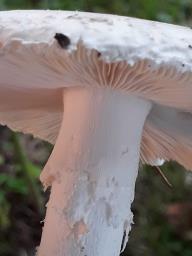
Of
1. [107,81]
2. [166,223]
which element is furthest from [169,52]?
[166,223]

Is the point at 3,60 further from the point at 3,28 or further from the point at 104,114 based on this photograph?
the point at 104,114

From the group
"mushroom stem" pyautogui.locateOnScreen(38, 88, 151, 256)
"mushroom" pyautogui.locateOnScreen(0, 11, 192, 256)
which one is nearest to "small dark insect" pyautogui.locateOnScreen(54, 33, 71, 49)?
"mushroom" pyautogui.locateOnScreen(0, 11, 192, 256)

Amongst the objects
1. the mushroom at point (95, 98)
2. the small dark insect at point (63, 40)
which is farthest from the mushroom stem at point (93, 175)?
the small dark insect at point (63, 40)

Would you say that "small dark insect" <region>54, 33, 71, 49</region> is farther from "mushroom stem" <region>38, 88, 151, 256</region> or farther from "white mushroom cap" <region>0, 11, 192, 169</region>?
"mushroom stem" <region>38, 88, 151, 256</region>

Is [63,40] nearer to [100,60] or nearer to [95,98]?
[100,60]

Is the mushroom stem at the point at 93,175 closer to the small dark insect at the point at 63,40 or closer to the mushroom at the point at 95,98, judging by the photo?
the mushroom at the point at 95,98

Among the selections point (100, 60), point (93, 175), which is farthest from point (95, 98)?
point (100, 60)
